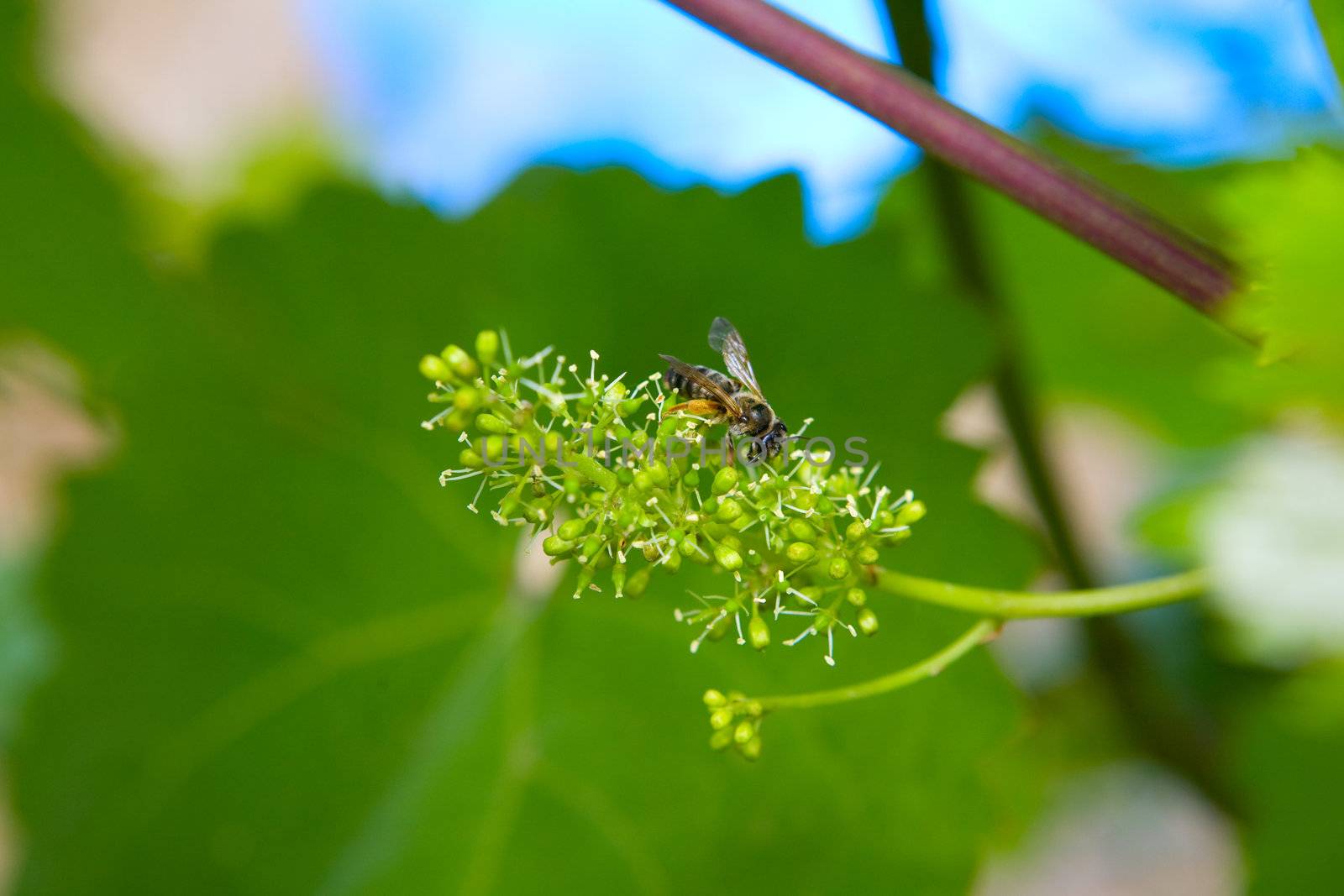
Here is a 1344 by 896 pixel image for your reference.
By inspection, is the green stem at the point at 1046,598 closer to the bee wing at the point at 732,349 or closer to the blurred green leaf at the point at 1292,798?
the bee wing at the point at 732,349

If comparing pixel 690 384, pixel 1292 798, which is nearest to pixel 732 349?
pixel 690 384

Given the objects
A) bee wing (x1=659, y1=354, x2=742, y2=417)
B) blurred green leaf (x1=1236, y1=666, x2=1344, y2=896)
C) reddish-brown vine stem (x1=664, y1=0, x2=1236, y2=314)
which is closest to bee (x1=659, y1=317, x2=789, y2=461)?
bee wing (x1=659, y1=354, x2=742, y2=417)

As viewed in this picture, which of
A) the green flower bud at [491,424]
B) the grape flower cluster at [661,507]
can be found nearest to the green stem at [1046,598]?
the grape flower cluster at [661,507]

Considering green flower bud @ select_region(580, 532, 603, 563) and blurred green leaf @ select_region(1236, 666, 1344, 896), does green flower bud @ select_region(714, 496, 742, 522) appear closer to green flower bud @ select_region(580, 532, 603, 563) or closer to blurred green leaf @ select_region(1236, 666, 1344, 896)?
green flower bud @ select_region(580, 532, 603, 563)

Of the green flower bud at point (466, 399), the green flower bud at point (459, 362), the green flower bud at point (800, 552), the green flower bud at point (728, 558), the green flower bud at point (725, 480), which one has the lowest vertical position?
the green flower bud at point (728, 558)

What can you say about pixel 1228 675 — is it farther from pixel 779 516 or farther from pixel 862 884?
pixel 779 516

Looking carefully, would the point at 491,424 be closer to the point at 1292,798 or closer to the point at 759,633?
the point at 759,633
